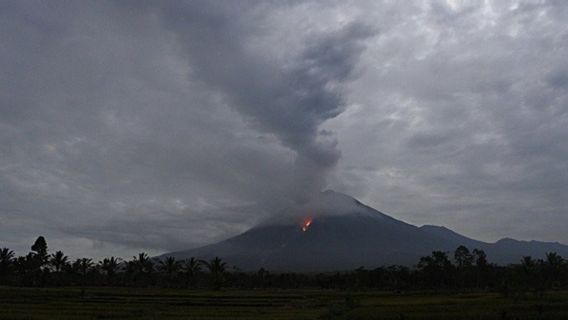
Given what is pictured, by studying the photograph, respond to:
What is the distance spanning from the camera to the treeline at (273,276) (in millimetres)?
94000

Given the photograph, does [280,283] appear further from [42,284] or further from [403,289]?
[42,284]

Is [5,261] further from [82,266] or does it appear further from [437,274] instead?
[437,274]

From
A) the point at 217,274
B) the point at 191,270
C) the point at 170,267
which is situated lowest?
the point at 217,274

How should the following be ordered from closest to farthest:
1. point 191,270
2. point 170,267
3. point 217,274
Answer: point 217,274, point 191,270, point 170,267

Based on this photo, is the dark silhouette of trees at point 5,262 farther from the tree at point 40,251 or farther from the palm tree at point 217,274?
the palm tree at point 217,274

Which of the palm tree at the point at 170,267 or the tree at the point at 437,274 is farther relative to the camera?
the palm tree at the point at 170,267

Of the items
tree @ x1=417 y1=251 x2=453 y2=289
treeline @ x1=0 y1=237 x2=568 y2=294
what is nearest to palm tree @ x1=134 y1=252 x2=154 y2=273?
treeline @ x1=0 y1=237 x2=568 y2=294

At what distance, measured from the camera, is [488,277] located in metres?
94.9

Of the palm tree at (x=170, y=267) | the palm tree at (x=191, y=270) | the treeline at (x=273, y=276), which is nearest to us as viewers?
the treeline at (x=273, y=276)

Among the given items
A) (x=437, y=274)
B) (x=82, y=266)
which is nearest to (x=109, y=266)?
(x=82, y=266)

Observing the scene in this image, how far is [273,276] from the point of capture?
4478 inches

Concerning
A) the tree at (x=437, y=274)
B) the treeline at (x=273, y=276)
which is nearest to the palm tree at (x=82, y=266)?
the treeline at (x=273, y=276)

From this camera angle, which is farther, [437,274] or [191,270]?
[191,270]

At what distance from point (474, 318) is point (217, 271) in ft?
243
